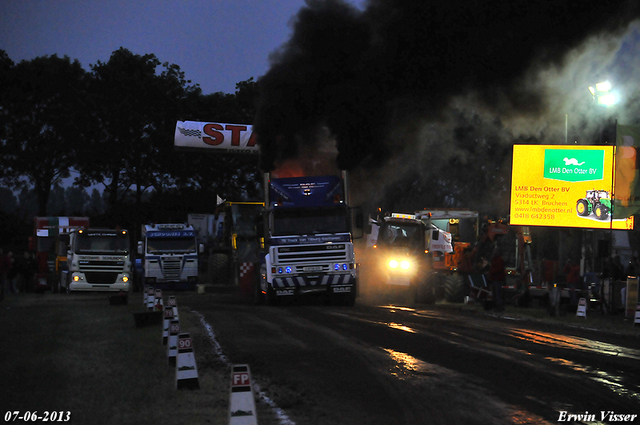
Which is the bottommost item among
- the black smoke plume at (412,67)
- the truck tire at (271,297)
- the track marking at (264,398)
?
the track marking at (264,398)

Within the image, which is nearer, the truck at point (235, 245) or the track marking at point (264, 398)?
the track marking at point (264, 398)

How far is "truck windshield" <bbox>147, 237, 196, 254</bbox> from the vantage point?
30.4m

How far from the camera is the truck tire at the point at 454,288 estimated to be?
24.8 meters

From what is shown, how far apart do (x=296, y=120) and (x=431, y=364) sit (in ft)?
50.4

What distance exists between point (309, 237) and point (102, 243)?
11519mm

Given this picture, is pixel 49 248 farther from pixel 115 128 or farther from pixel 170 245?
pixel 115 128

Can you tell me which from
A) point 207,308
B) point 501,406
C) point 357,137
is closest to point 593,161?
point 357,137

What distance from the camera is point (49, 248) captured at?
34.1m

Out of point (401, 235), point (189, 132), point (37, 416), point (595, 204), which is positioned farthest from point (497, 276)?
point (189, 132)

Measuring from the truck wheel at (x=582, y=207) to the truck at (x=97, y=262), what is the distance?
55.4 ft

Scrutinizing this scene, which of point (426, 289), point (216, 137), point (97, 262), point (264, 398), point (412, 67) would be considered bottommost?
point (264, 398)

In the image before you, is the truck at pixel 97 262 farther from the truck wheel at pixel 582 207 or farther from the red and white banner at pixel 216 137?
the truck wheel at pixel 582 207

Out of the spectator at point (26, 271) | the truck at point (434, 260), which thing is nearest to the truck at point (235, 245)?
the truck at point (434, 260)

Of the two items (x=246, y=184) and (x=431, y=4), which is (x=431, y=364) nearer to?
(x=431, y=4)
